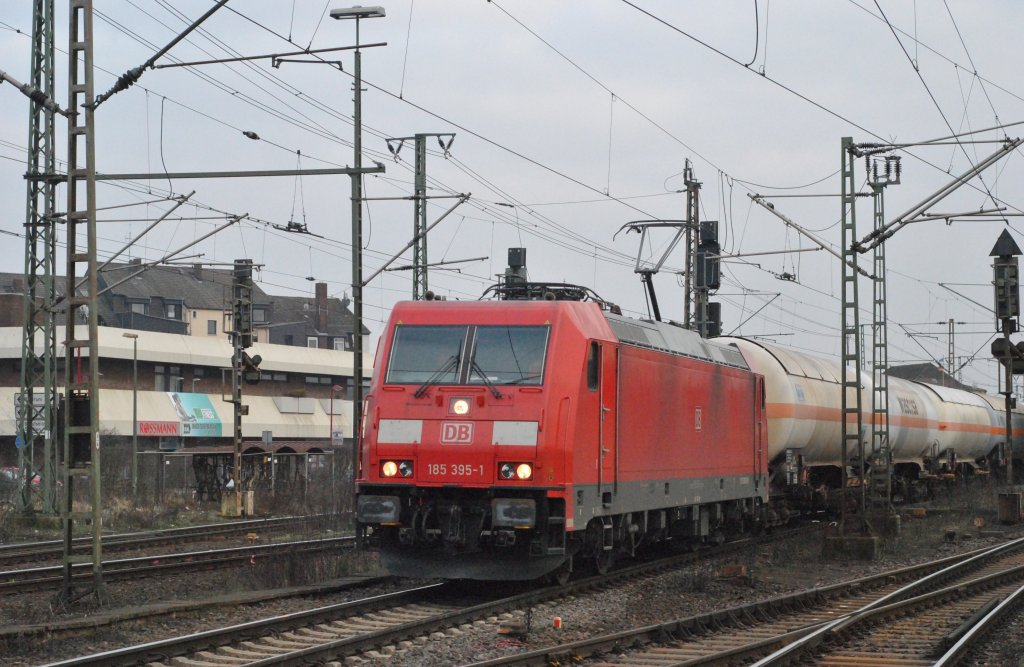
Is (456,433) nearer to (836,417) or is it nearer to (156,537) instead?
(156,537)

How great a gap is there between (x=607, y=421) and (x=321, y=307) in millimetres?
86002

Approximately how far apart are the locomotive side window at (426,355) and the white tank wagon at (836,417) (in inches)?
442

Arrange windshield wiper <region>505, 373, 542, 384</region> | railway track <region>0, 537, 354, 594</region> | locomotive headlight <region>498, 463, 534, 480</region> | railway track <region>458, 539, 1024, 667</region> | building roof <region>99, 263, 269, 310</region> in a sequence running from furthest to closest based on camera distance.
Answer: building roof <region>99, 263, 269, 310</region>, railway track <region>0, 537, 354, 594</region>, windshield wiper <region>505, 373, 542, 384</region>, locomotive headlight <region>498, 463, 534, 480</region>, railway track <region>458, 539, 1024, 667</region>

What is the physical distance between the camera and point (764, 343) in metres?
29.6

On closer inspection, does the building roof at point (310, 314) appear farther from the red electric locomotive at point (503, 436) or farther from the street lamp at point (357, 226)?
the red electric locomotive at point (503, 436)

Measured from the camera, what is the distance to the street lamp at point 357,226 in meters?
22.3

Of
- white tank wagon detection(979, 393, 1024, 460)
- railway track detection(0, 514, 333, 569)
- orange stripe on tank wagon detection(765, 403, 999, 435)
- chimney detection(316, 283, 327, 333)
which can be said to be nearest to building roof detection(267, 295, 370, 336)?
chimney detection(316, 283, 327, 333)

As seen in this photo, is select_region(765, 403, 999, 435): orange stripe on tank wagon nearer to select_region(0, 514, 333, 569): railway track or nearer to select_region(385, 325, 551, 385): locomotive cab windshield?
select_region(0, 514, 333, 569): railway track

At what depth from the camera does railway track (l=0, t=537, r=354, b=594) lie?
57.4 feet

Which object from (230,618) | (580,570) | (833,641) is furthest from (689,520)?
(230,618)

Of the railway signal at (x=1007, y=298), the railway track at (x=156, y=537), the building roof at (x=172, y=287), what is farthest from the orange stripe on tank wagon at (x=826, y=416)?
the building roof at (x=172, y=287)

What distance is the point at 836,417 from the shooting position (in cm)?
3141

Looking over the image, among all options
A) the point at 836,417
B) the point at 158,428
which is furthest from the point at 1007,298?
the point at 158,428

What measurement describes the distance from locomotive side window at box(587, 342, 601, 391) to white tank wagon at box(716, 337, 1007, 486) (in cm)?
1055
